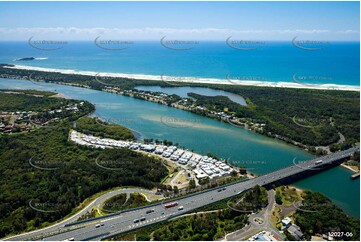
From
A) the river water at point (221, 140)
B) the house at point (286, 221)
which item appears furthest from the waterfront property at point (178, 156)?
the house at point (286, 221)

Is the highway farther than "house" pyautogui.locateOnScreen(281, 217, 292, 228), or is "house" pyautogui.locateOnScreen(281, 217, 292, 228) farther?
"house" pyautogui.locateOnScreen(281, 217, 292, 228)

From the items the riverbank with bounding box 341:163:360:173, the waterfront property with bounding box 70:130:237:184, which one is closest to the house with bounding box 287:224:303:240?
the waterfront property with bounding box 70:130:237:184

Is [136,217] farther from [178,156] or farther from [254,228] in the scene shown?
[178,156]

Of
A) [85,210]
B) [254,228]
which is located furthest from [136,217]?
[254,228]

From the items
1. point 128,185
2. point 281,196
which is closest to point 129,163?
point 128,185

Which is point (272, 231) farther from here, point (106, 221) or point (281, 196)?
point (106, 221)

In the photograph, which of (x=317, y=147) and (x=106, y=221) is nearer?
(x=106, y=221)

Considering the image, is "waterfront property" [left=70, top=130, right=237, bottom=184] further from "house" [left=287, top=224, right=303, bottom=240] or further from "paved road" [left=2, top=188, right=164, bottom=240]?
"house" [left=287, top=224, right=303, bottom=240]
